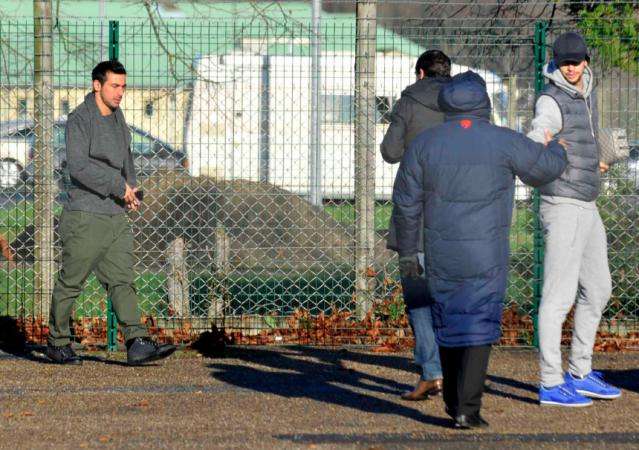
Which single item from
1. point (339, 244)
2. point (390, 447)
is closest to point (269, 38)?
point (339, 244)

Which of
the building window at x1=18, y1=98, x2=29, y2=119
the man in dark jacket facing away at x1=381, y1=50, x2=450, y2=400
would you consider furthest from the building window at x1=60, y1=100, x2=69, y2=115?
the man in dark jacket facing away at x1=381, y1=50, x2=450, y2=400

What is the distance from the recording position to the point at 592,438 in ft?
20.9

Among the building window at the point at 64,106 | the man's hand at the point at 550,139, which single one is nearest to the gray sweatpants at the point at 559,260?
the man's hand at the point at 550,139

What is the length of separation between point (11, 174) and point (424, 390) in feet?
12.5

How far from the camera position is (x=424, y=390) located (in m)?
7.29

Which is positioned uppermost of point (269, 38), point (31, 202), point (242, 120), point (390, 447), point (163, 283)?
point (269, 38)

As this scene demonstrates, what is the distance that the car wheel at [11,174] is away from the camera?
9.42m

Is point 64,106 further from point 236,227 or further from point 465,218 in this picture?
point 465,218

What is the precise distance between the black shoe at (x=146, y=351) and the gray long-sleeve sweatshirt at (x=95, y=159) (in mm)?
900

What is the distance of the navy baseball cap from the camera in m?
7.10

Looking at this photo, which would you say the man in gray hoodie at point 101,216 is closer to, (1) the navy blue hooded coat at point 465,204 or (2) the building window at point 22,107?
(2) the building window at point 22,107

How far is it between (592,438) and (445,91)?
1881mm

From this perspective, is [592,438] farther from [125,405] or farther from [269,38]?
[269,38]

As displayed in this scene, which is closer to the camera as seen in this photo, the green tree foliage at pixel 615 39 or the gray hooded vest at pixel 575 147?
the gray hooded vest at pixel 575 147
